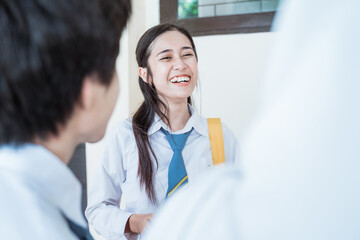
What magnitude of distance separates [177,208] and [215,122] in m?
1.16


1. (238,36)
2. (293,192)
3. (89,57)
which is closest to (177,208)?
(293,192)

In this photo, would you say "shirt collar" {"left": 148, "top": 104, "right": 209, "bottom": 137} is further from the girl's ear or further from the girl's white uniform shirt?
the girl's ear

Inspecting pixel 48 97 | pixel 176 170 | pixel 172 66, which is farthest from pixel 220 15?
pixel 48 97

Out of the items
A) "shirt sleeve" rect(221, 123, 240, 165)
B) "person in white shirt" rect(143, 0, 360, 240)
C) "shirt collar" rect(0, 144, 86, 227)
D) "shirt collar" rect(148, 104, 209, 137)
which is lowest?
"shirt sleeve" rect(221, 123, 240, 165)

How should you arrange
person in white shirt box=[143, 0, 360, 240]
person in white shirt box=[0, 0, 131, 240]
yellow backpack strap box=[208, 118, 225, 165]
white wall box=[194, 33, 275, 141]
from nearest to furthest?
person in white shirt box=[143, 0, 360, 240] → person in white shirt box=[0, 0, 131, 240] → yellow backpack strap box=[208, 118, 225, 165] → white wall box=[194, 33, 275, 141]

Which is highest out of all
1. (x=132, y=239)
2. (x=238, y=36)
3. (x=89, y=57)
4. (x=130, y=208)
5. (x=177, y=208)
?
(x=238, y=36)

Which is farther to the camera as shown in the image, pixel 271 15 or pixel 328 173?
pixel 271 15

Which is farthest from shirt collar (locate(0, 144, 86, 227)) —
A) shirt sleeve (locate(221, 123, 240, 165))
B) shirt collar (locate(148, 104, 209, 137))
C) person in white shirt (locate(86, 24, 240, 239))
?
shirt sleeve (locate(221, 123, 240, 165))

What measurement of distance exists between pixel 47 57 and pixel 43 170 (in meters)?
0.17

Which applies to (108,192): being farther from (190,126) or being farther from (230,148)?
(230,148)

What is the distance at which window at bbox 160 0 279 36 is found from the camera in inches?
81.4

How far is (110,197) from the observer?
4.33 ft

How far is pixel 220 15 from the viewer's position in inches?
84.9

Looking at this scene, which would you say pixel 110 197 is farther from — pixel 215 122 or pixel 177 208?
pixel 177 208
